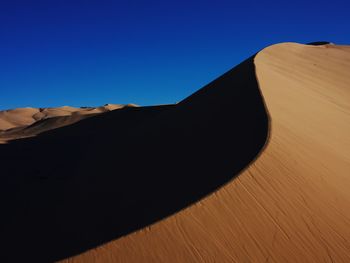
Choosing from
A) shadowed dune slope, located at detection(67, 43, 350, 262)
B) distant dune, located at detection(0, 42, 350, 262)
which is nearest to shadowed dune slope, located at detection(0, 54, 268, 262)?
distant dune, located at detection(0, 42, 350, 262)

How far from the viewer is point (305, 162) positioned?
5840 mm

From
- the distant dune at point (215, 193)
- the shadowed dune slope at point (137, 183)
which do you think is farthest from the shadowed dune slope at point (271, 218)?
the shadowed dune slope at point (137, 183)

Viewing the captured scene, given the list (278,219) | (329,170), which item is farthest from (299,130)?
(278,219)

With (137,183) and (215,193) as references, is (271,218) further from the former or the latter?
(137,183)

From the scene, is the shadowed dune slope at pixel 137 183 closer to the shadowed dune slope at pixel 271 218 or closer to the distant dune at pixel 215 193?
the distant dune at pixel 215 193

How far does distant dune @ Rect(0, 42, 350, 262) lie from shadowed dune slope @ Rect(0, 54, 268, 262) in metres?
0.03

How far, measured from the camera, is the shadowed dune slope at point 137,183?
17.2 feet

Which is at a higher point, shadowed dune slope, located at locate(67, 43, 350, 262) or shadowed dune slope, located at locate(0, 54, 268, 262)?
shadowed dune slope, located at locate(67, 43, 350, 262)

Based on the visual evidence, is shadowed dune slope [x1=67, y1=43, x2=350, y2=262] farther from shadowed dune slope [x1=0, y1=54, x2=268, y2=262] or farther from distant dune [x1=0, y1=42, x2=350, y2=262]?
shadowed dune slope [x1=0, y1=54, x2=268, y2=262]

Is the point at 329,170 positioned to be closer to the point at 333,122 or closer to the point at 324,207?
the point at 324,207

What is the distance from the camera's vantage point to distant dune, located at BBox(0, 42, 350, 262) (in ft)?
14.0

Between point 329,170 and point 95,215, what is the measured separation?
3992 millimetres

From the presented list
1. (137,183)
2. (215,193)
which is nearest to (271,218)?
(215,193)

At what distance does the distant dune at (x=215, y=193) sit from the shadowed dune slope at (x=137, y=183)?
3cm
